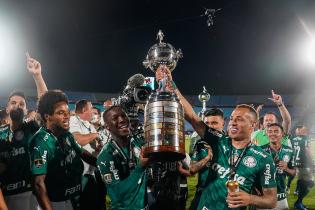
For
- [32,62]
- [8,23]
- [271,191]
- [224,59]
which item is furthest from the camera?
[224,59]

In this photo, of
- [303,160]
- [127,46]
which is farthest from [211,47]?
[303,160]

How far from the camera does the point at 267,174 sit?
3.19 metres

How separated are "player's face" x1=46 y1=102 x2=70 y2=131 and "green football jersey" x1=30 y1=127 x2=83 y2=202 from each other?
0.09 m

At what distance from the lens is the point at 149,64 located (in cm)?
280

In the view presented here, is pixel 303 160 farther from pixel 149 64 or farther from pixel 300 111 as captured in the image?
pixel 300 111

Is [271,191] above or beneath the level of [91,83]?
beneath

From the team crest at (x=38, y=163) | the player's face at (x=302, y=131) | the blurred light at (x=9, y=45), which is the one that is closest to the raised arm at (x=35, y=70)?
the team crest at (x=38, y=163)

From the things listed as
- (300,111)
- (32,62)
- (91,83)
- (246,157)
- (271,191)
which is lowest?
(271,191)

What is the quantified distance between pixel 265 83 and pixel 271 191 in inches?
1790

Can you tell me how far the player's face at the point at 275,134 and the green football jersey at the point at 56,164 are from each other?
335cm

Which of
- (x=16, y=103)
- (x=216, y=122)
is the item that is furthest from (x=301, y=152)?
(x=16, y=103)

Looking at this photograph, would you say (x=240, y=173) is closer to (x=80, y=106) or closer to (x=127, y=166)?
(x=127, y=166)

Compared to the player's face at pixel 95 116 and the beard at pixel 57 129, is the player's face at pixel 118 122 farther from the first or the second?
the player's face at pixel 95 116

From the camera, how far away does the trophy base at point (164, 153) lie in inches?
86.4
